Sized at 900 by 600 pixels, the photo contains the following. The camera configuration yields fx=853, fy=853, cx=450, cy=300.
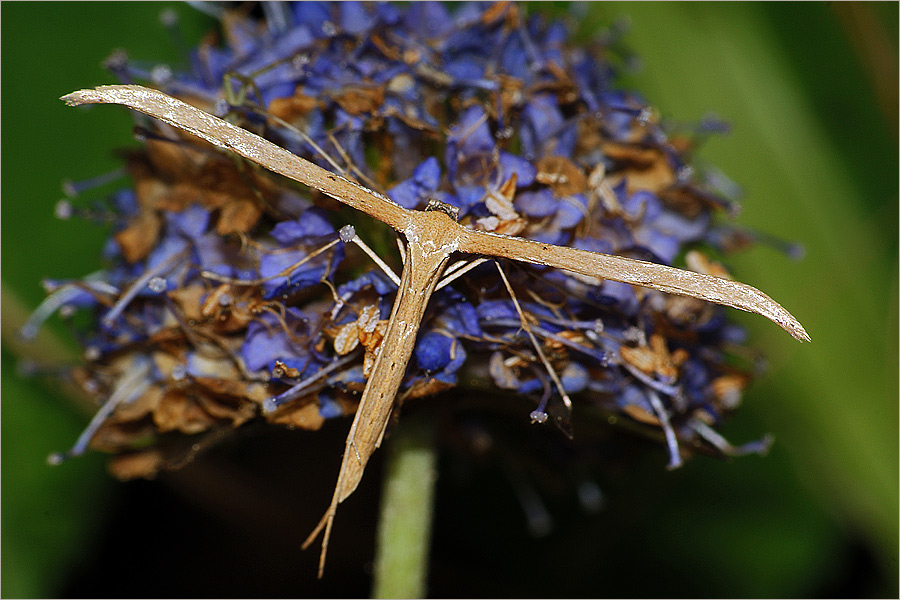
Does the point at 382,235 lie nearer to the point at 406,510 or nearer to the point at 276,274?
the point at 276,274

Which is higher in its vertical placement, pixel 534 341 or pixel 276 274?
pixel 276 274

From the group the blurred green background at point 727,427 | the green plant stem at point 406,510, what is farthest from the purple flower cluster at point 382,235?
the blurred green background at point 727,427

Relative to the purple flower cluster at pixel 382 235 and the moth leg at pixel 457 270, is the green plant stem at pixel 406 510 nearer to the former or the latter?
the purple flower cluster at pixel 382 235

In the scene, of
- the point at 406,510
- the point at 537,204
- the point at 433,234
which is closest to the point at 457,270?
the point at 433,234

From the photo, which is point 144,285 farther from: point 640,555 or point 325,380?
point 640,555

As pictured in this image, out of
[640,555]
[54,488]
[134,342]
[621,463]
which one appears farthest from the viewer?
[640,555]

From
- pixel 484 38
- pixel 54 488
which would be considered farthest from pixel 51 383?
pixel 484 38
